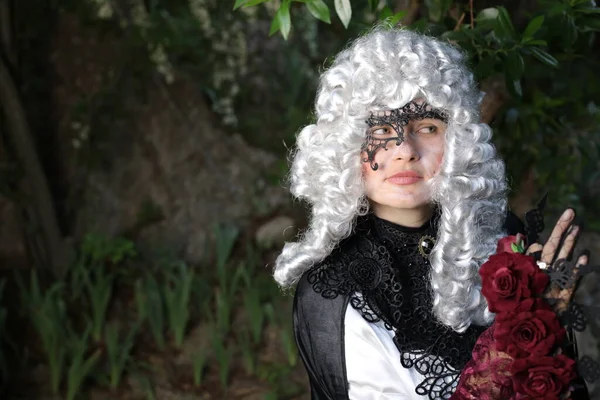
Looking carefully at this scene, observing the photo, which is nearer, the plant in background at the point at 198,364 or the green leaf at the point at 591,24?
the green leaf at the point at 591,24

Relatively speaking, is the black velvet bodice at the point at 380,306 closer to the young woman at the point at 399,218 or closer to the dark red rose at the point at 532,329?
the young woman at the point at 399,218

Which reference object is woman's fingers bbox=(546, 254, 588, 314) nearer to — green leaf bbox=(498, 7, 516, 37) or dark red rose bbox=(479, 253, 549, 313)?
dark red rose bbox=(479, 253, 549, 313)

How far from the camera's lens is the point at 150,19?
4184mm

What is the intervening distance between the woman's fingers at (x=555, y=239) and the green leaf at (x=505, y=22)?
0.72 metres

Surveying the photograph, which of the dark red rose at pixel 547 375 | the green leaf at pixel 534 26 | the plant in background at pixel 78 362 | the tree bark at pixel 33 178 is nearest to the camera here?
the dark red rose at pixel 547 375

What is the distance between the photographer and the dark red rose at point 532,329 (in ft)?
4.48

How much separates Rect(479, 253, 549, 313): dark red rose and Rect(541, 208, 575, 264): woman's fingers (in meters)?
0.03

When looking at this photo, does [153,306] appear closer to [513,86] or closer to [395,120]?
[513,86]

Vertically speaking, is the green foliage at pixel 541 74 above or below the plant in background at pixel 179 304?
above

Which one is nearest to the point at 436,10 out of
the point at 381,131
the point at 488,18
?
the point at 488,18

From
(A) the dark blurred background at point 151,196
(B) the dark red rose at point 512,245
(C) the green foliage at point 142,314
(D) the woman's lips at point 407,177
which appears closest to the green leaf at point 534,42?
(D) the woman's lips at point 407,177

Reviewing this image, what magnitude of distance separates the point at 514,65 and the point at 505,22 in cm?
10

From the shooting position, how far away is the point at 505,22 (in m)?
2.00

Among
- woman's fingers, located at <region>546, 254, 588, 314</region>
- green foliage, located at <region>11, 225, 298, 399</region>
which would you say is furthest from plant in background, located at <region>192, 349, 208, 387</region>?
woman's fingers, located at <region>546, 254, 588, 314</region>
